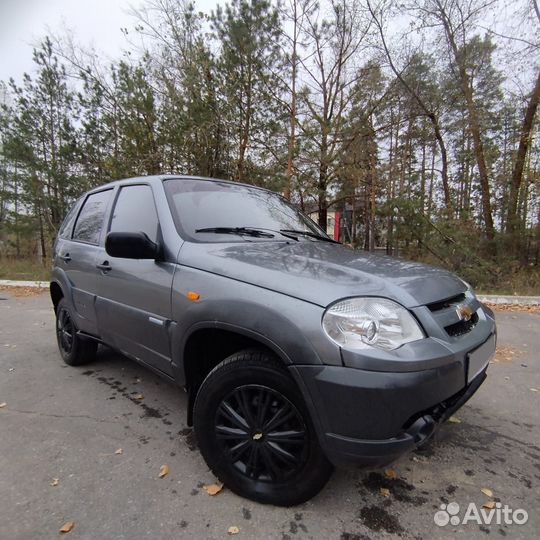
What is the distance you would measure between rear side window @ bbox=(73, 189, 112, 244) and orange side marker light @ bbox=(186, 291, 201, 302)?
155cm

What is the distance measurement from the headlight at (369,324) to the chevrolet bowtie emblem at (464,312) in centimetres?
42

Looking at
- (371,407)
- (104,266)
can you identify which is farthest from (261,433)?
(104,266)

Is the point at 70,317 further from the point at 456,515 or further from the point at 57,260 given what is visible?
the point at 456,515

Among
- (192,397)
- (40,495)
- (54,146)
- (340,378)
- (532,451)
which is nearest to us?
(340,378)

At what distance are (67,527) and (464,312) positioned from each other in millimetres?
2305

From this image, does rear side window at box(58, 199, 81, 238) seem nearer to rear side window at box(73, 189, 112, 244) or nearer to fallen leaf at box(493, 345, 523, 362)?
rear side window at box(73, 189, 112, 244)

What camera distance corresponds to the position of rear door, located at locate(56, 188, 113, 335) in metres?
3.28

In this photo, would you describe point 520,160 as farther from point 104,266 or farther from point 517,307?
point 104,266

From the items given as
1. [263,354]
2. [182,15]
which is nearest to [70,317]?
[263,354]

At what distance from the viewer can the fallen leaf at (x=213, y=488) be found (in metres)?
2.11

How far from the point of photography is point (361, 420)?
162 cm

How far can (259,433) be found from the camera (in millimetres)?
1968

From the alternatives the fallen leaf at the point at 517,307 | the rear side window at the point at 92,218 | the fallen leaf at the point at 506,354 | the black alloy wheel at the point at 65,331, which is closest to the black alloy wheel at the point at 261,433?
the rear side window at the point at 92,218

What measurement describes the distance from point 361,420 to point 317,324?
446mm
